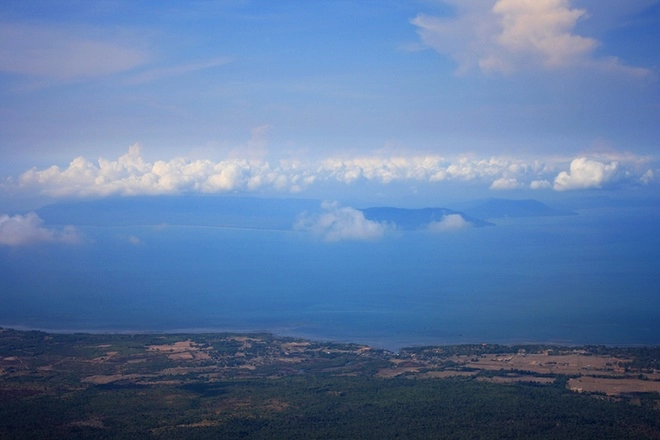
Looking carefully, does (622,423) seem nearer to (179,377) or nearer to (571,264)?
(179,377)

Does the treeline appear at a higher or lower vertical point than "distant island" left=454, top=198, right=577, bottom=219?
lower

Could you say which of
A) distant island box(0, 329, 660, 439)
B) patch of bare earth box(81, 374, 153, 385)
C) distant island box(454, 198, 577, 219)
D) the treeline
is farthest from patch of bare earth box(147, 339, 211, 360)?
distant island box(454, 198, 577, 219)

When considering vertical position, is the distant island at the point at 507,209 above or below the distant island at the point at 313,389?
above

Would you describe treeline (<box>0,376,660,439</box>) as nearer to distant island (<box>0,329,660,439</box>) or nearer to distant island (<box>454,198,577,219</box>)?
distant island (<box>0,329,660,439</box>)

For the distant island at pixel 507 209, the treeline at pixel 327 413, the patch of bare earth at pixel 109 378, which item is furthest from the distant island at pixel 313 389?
the distant island at pixel 507 209

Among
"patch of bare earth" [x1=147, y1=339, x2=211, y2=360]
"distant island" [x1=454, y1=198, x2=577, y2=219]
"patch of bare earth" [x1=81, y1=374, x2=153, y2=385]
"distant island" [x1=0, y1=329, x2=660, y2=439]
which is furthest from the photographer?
"distant island" [x1=454, y1=198, x2=577, y2=219]

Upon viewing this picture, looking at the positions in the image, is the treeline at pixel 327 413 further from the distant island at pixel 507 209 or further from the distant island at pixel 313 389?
the distant island at pixel 507 209

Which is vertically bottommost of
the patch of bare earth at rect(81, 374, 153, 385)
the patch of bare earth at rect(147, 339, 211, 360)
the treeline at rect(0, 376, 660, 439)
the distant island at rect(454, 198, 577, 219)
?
the treeline at rect(0, 376, 660, 439)

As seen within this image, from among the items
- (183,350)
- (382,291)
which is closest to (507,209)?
(382,291)
